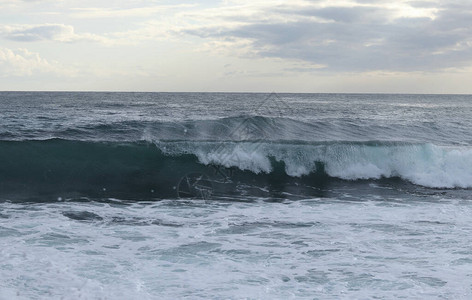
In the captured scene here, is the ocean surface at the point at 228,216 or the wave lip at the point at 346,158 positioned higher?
the wave lip at the point at 346,158

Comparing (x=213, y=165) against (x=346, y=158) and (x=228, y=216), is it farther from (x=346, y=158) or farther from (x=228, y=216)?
(x=228, y=216)

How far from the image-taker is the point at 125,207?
1241 cm

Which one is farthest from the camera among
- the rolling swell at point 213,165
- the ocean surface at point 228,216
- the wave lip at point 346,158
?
the wave lip at point 346,158

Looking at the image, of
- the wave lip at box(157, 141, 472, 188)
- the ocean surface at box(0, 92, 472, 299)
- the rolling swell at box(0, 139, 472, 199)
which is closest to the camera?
the ocean surface at box(0, 92, 472, 299)

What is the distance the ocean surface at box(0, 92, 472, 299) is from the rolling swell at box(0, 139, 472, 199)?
2.7 inches

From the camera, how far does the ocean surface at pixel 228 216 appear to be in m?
7.02

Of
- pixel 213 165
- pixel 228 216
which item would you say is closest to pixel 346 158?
pixel 213 165

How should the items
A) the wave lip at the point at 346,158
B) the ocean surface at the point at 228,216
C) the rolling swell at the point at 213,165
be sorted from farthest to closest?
the wave lip at the point at 346,158 < the rolling swell at the point at 213,165 < the ocean surface at the point at 228,216

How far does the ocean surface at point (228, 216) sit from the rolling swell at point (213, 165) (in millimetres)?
68

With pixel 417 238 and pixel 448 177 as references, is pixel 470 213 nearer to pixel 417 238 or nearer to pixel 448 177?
pixel 417 238

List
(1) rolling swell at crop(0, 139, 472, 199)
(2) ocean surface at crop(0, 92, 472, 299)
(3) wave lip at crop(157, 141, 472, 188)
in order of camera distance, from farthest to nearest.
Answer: (3) wave lip at crop(157, 141, 472, 188), (1) rolling swell at crop(0, 139, 472, 199), (2) ocean surface at crop(0, 92, 472, 299)

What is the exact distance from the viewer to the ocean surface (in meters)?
7.02

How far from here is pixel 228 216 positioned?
11258 millimetres

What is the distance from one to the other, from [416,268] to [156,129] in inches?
737
